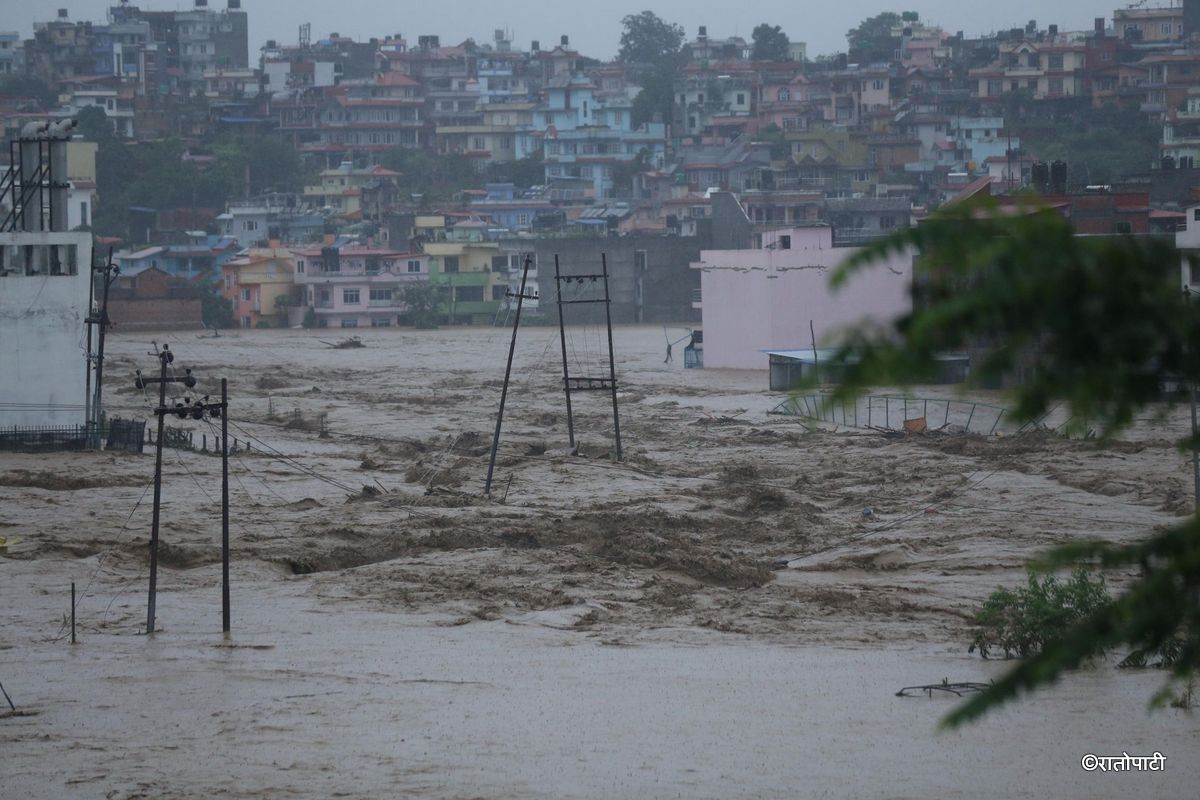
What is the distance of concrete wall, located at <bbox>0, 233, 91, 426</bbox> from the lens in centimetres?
3494

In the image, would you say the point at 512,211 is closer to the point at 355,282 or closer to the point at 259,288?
the point at 355,282

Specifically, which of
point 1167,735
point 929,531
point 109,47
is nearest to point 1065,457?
point 929,531

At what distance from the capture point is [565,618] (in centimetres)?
1942

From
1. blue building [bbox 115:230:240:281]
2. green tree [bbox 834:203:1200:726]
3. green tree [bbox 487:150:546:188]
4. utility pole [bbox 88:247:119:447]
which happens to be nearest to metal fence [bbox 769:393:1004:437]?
Result: utility pole [bbox 88:247:119:447]

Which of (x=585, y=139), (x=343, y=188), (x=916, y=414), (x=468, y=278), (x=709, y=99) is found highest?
(x=709, y=99)

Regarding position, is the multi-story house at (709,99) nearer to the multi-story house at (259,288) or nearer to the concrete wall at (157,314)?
the multi-story house at (259,288)

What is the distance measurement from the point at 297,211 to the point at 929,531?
77.7 meters

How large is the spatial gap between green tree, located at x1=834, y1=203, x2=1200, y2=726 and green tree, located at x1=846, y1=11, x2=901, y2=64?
129688 millimetres

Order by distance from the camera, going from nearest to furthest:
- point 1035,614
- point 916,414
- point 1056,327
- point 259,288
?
point 1056,327 < point 1035,614 < point 916,414 < point 259,288

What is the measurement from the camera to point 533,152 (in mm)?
114062

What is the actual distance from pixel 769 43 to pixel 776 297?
99.0m

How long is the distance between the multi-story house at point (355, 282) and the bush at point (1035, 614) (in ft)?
220

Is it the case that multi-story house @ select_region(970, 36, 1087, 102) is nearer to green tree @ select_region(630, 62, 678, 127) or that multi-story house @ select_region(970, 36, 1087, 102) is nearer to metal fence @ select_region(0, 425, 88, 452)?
green tree @ select_region(630, 62, 678, 127)

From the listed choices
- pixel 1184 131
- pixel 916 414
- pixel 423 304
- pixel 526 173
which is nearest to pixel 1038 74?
pixel 1184 131
